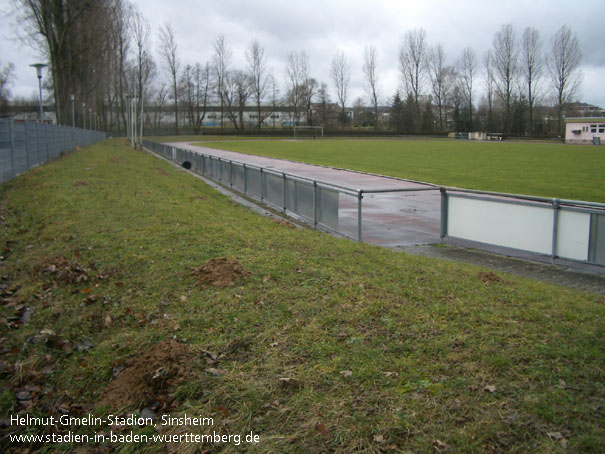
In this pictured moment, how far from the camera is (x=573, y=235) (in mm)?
8117

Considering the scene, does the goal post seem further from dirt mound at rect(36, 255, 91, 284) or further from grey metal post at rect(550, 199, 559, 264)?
dirt mound at rect(36, 255, 91, 284)

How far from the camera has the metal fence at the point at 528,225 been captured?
7.91 meters

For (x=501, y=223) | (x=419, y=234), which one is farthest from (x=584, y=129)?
(x=501, y=223)

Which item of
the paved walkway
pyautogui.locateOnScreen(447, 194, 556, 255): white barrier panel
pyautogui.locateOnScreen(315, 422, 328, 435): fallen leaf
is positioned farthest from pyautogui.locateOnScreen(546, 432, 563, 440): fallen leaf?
pyautogui.locateOnScreen(447, 194, 556, 255): white barrier panel

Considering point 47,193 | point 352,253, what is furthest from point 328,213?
point 47,193

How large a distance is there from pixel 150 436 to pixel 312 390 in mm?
1122

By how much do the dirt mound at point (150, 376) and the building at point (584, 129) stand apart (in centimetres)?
8129

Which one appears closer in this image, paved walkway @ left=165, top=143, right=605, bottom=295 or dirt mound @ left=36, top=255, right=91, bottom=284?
dirt mound @ left=36, top=255, right=91, bottom=284

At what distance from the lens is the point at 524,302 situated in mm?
5422

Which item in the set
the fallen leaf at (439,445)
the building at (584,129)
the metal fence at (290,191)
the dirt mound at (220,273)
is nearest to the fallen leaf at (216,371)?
the fallen leaf at (439,445)

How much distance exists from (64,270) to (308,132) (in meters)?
95.3

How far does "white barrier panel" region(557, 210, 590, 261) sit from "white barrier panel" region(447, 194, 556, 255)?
182 millimetres

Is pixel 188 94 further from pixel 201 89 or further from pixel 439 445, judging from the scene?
pixel 439 445

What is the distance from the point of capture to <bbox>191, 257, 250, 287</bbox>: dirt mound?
5.98m
